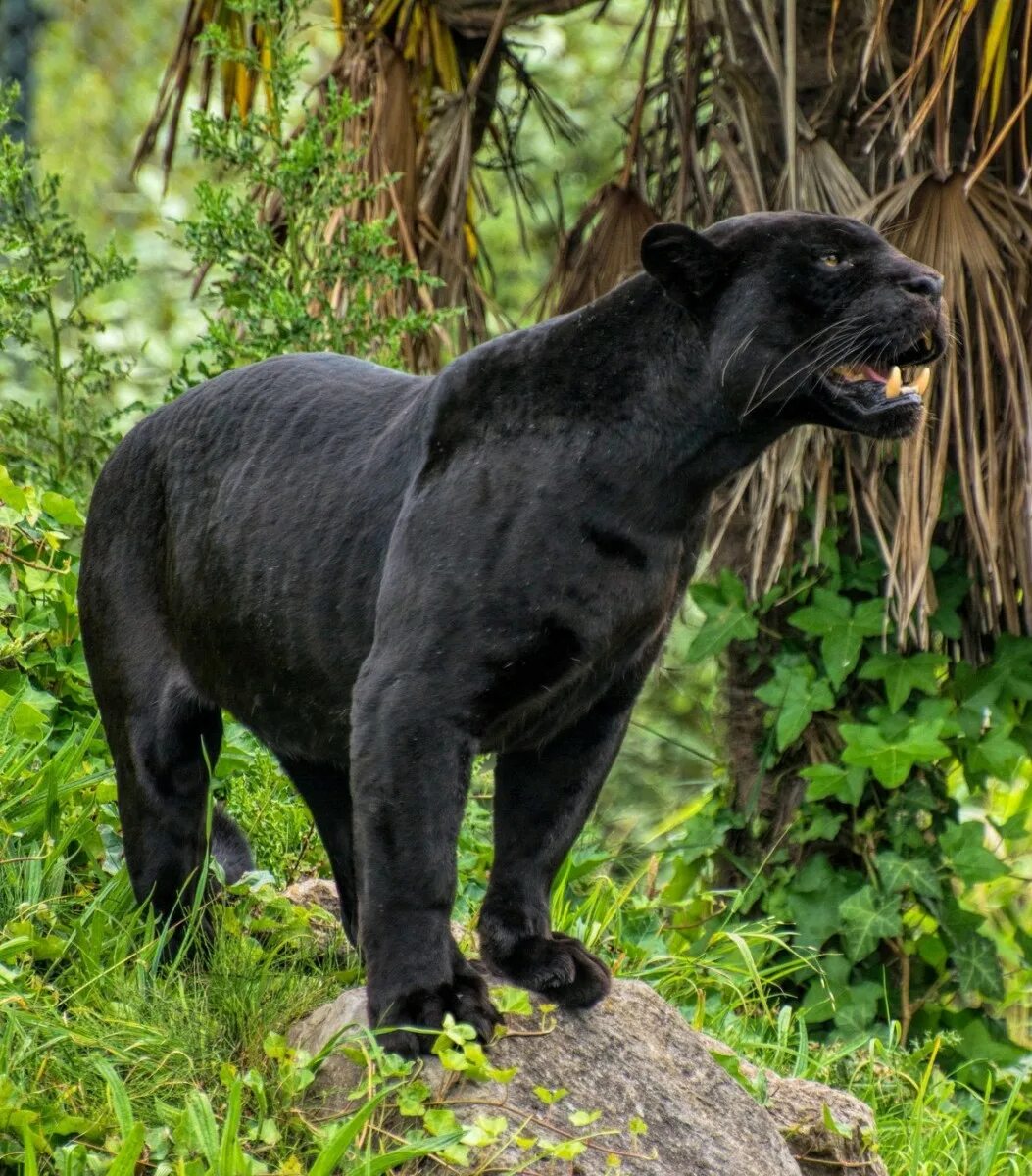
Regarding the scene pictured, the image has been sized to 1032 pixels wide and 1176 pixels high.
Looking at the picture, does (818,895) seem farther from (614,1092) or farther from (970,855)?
(614,1092)

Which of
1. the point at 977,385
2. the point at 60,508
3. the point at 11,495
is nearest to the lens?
the point at 11,495

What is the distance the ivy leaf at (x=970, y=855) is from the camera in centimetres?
506

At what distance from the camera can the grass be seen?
267 cm

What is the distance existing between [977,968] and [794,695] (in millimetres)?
990

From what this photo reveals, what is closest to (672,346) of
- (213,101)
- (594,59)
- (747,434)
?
(747,434)

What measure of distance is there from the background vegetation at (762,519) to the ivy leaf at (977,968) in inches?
0.4

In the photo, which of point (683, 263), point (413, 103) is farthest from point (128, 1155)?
point (413, 103)

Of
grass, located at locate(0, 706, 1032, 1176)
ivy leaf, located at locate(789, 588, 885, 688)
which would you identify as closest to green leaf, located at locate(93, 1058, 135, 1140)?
grass, located at locate(0, 706, 1032, 1176)

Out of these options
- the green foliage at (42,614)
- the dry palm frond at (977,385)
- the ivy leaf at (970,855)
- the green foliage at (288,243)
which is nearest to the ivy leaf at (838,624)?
the dry palm frond at (977,385)

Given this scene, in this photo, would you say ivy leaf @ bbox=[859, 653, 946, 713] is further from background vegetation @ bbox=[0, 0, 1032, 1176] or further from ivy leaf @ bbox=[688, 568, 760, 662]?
ivy leaf @ bbox=[688, 568, 760, 662]

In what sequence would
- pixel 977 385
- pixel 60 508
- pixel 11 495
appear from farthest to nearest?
1. pixel 977 385
2. pixel 60 508
3. pixel 11 495

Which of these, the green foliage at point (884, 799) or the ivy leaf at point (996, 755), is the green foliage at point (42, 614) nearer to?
the green foliage at point (884, 799)

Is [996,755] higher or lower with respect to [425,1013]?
lower

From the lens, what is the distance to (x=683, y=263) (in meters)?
2.97
